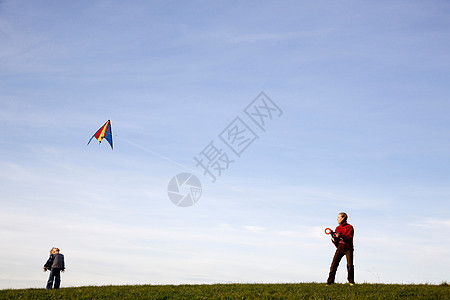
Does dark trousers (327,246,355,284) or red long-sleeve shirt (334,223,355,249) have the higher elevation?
red long-sleeve shirt (334,223,355,249)

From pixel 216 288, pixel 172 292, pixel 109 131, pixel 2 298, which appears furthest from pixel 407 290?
pixel 109 131

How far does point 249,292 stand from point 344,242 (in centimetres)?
378

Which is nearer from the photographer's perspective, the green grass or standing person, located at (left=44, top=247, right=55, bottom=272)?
the green grass

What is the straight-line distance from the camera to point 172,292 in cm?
1628

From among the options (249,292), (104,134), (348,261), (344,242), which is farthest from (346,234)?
(104,134)

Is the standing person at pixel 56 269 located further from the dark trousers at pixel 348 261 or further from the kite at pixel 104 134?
the dark trousers at pixel 348 261

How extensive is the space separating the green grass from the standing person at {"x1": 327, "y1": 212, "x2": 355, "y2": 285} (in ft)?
2.37

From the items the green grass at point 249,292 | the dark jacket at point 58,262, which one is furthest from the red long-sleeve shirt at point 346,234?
the dark jacket at point 58,262

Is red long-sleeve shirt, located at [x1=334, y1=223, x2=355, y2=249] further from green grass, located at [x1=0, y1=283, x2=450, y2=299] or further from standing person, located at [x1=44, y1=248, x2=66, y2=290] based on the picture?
standing person, located at [x1=44, y1=248, x2=66, y2=290]

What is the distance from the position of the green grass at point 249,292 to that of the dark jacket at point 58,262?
1.65 metres

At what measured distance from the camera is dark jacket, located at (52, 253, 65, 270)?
19.3 meters

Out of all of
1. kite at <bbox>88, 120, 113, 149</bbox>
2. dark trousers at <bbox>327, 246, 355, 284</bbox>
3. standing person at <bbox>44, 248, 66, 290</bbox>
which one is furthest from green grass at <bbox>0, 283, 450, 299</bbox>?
kite at <bbox>88, 120, 113, 149</bbox>

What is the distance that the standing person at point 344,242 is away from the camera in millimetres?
15938

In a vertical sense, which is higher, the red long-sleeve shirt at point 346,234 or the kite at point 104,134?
the kite at point 104,134
